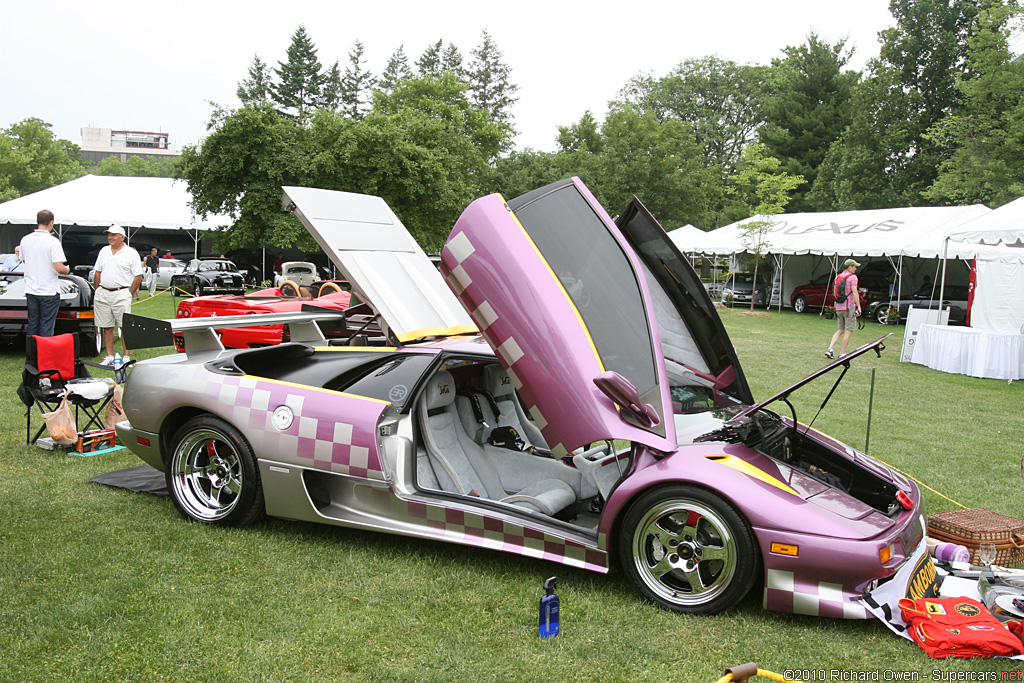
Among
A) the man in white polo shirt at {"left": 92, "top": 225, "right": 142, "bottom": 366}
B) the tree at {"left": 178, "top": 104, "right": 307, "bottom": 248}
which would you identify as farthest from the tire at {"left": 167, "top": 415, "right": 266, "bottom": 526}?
the tree at {"left": 178, "top": 104, "right": 307, "bottom": 248}

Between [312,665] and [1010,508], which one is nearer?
[312,665]

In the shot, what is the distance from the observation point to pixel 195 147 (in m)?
25.1

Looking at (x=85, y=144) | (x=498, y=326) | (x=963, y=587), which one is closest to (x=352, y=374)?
(x=498, y=326)

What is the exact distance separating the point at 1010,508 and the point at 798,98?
4797 centimetres

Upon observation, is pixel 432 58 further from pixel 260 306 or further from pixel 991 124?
pixel 260 306

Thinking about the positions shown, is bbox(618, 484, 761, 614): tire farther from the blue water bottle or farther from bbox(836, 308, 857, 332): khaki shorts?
bbox(836, 308, 857, 332): khaki shorts

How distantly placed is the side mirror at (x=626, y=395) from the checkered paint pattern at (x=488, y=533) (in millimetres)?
671

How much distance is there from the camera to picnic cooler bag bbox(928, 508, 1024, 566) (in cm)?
398

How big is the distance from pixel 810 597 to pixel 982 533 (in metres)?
1.45

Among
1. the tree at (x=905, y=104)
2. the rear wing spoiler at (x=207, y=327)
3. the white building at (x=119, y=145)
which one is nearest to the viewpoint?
the rear wing spoiler at (x=207, y=327)

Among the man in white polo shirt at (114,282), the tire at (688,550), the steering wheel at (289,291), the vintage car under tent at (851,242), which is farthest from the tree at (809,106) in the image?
the tire at (688,550)

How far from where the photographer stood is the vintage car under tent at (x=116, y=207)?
1187 inches

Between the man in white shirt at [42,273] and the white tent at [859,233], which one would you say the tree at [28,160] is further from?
the man in white shirt at [42,273]

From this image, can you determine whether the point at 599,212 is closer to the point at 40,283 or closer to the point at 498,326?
the point at 498,326
